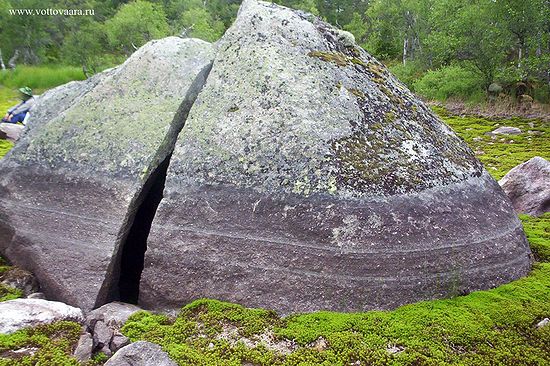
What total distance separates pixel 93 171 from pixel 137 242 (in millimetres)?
1544

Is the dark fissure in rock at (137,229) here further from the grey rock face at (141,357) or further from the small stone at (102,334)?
the grey rock face at (141,357)

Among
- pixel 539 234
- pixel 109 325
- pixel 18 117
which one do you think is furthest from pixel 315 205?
pixel 18 117

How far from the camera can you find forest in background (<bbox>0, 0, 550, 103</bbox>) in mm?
30000

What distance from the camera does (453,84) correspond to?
110ft

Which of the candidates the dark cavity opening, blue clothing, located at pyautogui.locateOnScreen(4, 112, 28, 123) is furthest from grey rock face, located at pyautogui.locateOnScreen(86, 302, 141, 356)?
blue clothing, located at pyautogui.locateOnScreen(4, 112, 28, 123)

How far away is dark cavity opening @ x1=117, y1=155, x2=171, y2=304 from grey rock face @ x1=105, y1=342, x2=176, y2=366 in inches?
112

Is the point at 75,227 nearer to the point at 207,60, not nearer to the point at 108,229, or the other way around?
the point at 108,229

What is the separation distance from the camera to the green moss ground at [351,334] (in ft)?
17.0

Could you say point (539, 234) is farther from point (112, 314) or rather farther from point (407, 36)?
point (407, 36)

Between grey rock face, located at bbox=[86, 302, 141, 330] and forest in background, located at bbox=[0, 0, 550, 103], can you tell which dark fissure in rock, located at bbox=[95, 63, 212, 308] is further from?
forest in background, located at bbox=[0, 0, 550, 103]

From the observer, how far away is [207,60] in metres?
8.12

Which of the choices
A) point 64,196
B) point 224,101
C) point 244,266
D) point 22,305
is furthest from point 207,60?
point 22,305

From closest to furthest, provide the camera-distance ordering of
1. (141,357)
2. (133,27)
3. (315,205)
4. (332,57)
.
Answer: (141,357), (315,205), (332,57), (133,27)

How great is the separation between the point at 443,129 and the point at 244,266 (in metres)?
4.19
